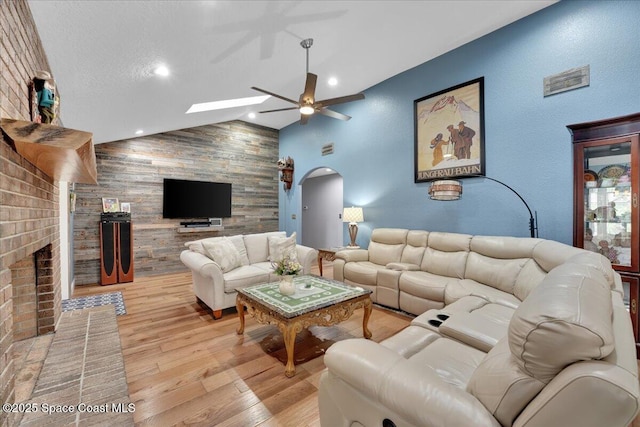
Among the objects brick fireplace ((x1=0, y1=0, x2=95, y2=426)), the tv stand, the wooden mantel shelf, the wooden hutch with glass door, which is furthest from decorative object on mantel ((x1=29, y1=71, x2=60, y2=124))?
the wooden hutch with glass door

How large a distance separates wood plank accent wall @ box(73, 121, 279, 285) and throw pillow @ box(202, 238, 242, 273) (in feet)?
8.13

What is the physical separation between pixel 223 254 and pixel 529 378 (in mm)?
3280

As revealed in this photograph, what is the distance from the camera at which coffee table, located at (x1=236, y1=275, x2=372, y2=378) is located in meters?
2.10

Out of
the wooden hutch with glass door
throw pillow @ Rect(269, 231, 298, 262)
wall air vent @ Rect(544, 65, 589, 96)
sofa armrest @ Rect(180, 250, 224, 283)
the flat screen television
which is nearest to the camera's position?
the wooden hutch with glass door

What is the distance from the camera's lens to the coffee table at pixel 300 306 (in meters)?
2.10

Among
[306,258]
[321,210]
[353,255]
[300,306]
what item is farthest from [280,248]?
[321,210]

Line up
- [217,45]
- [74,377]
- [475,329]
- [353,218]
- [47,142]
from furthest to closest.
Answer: [353,218] < [217,45] < [74,377] < [475,329] < [47,142]

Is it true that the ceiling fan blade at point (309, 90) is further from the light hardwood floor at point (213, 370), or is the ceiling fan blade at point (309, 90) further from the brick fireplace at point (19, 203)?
the light hardwood floor at point (213, 370)

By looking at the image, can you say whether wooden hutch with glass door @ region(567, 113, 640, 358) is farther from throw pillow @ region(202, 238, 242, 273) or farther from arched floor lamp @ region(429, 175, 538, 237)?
throw pillow @ region(202, 238, 242, 273)

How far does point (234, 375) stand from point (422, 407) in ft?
5.49

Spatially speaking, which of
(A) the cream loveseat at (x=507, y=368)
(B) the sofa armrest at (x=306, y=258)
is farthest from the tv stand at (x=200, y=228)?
(A) the cream loveseat at (x=507, y=368)

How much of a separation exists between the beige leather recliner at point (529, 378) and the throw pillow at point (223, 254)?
2.51 meters

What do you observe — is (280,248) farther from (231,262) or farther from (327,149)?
(327,149)

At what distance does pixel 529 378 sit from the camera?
82 centimetres
